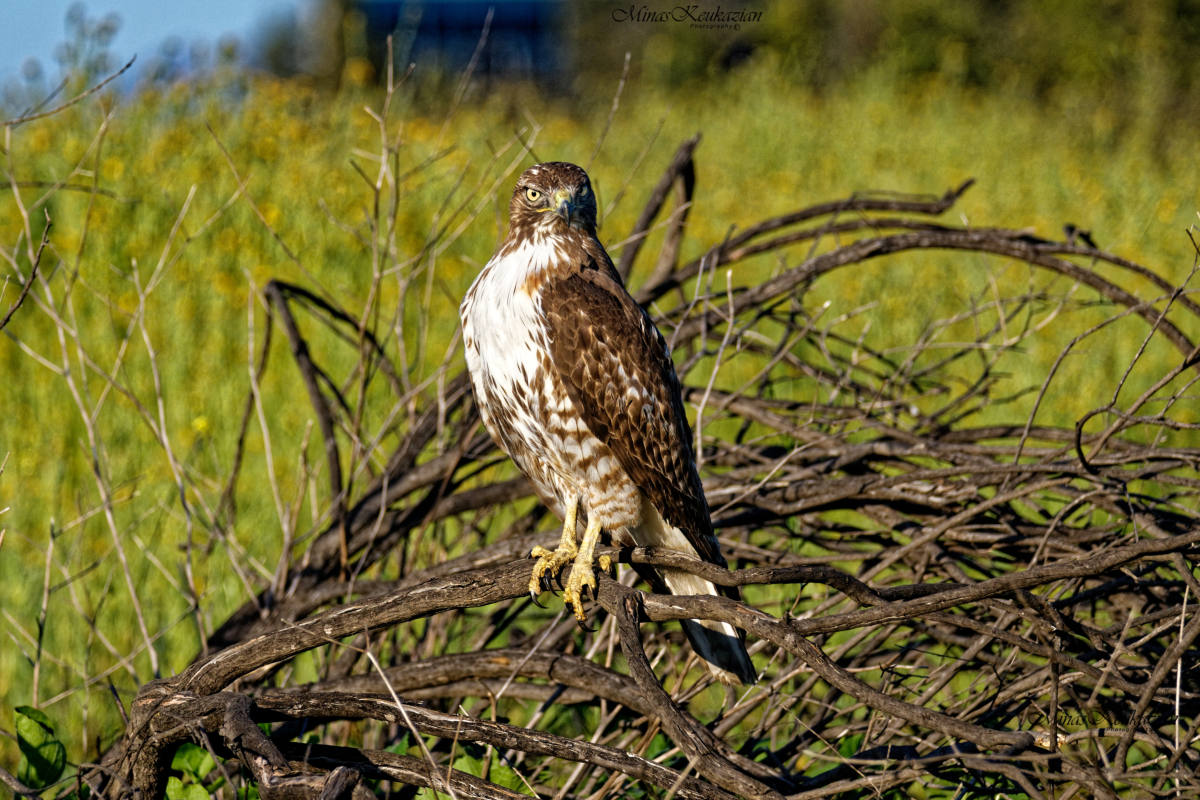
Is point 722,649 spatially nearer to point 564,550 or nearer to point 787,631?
point 564,550

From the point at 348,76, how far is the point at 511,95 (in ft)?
17.1

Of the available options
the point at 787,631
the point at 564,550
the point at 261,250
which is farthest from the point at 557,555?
the point at 261,250

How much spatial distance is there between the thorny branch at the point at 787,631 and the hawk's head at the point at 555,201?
1.55ft

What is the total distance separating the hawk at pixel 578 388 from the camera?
9.27 feet

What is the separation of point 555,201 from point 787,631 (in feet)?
5.00

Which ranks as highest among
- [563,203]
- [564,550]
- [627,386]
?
[563,203]

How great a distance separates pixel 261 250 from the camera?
741 centimetres

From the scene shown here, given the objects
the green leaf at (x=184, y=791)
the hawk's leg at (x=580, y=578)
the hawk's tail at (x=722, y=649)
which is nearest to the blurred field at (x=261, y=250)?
the green leaf at (x=184, y=791)

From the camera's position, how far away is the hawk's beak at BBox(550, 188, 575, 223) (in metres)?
2.97

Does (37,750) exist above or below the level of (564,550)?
below

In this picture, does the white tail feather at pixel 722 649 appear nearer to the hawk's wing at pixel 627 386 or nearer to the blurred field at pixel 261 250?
the hawk's wing at pixel 627 386

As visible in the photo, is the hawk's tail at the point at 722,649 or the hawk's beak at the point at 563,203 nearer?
the hawk's tail at the point at 722,649

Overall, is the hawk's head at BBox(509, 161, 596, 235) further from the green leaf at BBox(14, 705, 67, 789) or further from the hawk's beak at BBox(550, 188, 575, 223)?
the green leaf at BBox(14, 705, 67, 789)

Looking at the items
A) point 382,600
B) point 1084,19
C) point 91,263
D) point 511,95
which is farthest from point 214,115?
point 1084,19
